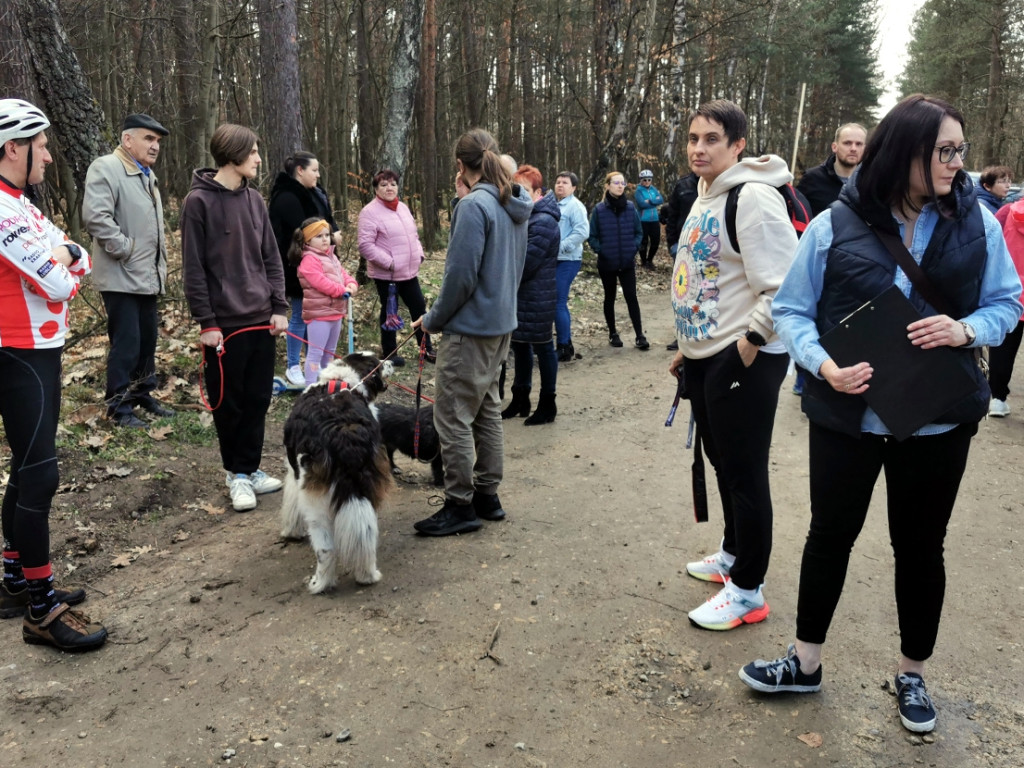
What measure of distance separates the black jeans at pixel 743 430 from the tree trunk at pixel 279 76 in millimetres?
7352

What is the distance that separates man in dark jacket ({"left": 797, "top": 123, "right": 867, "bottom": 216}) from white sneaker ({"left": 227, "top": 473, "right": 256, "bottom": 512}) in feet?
16.8

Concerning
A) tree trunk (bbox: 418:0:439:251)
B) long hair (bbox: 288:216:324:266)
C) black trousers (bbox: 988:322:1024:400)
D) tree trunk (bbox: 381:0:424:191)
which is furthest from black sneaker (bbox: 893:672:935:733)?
tree trunk (bbox: 418:0:439:251)

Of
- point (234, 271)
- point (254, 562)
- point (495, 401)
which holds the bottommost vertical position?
point (254, 562)

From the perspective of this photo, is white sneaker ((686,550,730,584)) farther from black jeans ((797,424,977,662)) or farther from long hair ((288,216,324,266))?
long hair ((288,216,324,266))

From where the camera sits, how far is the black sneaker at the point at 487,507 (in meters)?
4.81

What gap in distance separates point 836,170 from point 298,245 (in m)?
4.90

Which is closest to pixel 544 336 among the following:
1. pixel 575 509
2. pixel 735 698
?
pixel 575 509

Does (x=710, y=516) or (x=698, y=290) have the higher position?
(x=698, y=290)

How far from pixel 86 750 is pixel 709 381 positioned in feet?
9.33

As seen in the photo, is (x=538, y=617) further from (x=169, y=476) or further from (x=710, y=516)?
(x=169, y=476)

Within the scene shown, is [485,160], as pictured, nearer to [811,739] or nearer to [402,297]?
[811,739]

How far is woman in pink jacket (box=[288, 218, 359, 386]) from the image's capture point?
6980 millimetres

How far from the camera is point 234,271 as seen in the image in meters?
4.82

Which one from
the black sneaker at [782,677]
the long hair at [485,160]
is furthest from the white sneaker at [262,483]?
the black sneaker at [782,677]
